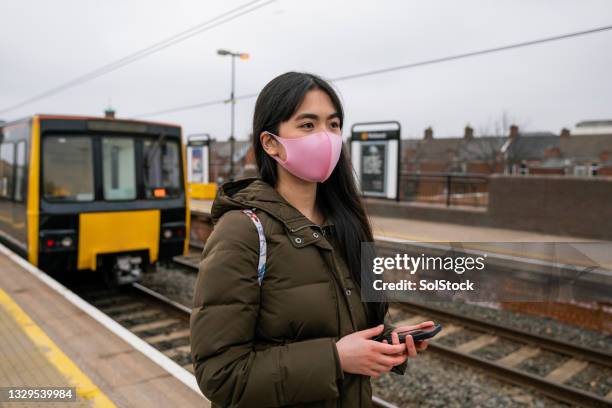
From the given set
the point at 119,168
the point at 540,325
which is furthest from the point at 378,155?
the point at 119,168

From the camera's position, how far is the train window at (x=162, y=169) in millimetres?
8875

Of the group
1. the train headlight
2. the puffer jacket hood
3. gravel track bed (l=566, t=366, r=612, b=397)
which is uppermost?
the puffer jacket hood

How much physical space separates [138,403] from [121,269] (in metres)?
5.39

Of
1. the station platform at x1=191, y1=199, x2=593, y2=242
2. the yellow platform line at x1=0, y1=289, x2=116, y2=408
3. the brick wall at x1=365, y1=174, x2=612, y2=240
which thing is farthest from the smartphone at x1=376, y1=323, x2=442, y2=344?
the brick wall at x1=365, y1=174, x2=612, y2=240

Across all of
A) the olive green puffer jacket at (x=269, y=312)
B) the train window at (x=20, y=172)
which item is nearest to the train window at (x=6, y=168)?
the train window at (x=20, y=172)

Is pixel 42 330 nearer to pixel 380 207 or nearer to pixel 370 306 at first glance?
pixel 370 306

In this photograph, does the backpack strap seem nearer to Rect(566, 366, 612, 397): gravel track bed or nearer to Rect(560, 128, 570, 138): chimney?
Rect(566, 366, 612, 397): gravel track bed

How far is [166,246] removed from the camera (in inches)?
356

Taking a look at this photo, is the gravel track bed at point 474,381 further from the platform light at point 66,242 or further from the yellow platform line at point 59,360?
the platform light at point 66,242

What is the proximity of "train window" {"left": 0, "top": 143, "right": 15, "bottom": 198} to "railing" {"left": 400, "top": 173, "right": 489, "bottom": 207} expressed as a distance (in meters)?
12.0

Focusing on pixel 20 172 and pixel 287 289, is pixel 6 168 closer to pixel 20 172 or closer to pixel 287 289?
pixel 20 172

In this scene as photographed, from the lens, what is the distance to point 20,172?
8.55m

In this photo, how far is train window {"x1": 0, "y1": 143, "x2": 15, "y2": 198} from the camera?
9.12m

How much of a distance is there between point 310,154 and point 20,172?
8.29 metres
